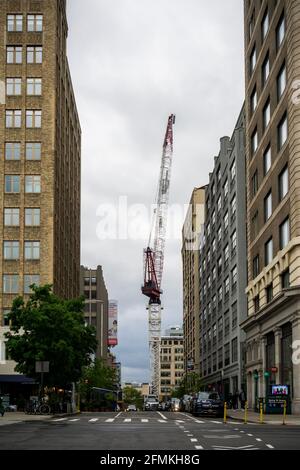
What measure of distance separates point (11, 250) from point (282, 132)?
39535 mm

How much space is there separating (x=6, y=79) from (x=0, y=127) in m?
5.72

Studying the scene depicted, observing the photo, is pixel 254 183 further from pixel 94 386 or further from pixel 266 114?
pixel 94 386

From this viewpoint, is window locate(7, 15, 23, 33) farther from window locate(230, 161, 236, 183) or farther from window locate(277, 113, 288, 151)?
window locate(277, 113, 288, 151)

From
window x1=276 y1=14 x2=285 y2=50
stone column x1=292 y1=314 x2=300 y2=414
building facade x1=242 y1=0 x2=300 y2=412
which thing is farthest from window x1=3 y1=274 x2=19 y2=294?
stone column x1=292 y1=314 x2=300 y2=414

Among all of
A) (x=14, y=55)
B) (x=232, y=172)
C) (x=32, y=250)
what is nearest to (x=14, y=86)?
(x=14, y=55)

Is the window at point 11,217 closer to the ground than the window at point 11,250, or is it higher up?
higher up

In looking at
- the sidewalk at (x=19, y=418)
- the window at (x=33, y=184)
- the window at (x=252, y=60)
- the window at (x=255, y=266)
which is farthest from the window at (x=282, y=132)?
the window at (x=33, y=184)

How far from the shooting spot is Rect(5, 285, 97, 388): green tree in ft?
184

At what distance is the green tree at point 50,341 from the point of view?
184ft

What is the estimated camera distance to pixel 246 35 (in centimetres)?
7069

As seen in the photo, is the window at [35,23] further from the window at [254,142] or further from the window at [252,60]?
the window at [254,142]

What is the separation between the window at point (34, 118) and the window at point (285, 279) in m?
43.2
